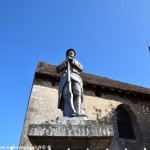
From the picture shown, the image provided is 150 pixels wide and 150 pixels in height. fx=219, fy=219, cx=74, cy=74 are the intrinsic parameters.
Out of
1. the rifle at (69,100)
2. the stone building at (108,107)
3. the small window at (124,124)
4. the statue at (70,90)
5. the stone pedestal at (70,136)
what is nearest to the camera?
the stone pedestal at (70,136)

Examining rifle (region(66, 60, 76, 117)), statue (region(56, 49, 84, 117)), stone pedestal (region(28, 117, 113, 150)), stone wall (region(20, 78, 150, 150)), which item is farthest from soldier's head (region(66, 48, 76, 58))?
stone wall (region(20, 78, 150, 150))

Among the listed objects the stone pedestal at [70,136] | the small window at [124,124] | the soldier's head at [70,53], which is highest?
the small window at [124,124]

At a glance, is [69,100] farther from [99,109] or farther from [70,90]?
[99,109]

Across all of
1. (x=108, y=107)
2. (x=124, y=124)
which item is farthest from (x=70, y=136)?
(x=124, y=124)

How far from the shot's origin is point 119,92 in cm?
1346

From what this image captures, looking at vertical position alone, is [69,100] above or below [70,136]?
above

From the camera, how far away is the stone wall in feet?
35.6

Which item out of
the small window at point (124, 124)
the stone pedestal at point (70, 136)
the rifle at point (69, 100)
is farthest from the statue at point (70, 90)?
the small window at point (124, 124)

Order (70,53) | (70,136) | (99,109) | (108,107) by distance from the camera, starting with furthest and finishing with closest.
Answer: (108,107)
(99,109)
(70,53)
(70,136)

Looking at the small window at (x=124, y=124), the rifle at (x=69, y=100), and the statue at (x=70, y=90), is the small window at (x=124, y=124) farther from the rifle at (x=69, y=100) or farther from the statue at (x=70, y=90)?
the rifle at (x=69, y=100)

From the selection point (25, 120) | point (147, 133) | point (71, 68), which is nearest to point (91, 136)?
point (71, 68)

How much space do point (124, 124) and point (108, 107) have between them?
1372mm

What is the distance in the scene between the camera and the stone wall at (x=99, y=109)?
10.9 metres

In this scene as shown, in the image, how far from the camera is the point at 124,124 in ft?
41.8
